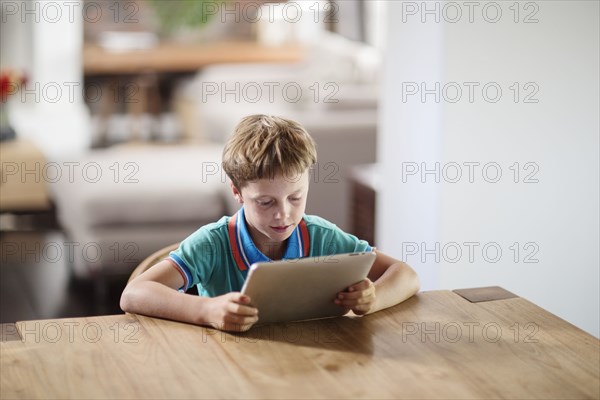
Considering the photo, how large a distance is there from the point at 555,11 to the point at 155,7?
5771 millimetres

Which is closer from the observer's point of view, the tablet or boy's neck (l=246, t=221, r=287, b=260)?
the tablet

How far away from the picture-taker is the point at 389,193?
287 cm

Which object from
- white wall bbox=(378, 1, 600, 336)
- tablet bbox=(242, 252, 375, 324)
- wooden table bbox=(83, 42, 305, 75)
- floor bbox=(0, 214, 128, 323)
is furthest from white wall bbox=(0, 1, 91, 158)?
tablet bbox=(242, 252, 375, 324)

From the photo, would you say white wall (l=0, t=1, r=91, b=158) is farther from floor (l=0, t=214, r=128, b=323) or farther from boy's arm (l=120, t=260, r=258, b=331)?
boy's arm (l=120, t=260, r=258, b=331)

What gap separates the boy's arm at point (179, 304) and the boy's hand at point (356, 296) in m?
0.17

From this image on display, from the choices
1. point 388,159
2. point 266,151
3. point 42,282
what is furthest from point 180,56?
→ point 266,151

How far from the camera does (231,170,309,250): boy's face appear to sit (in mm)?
1735

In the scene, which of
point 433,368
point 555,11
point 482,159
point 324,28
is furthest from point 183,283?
point 324,28

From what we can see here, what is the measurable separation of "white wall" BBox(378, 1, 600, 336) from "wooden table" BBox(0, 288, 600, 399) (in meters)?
0.91

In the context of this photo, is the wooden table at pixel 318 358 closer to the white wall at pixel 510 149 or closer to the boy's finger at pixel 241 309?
the boy's finger at pixel 241 309

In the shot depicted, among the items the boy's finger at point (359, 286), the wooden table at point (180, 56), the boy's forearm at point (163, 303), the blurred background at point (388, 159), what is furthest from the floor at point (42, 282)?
the wooden table at point (180, 56)

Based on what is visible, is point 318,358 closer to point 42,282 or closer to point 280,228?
point 280,228

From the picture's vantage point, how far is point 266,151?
5.71ft

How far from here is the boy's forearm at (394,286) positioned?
5.61 ft
